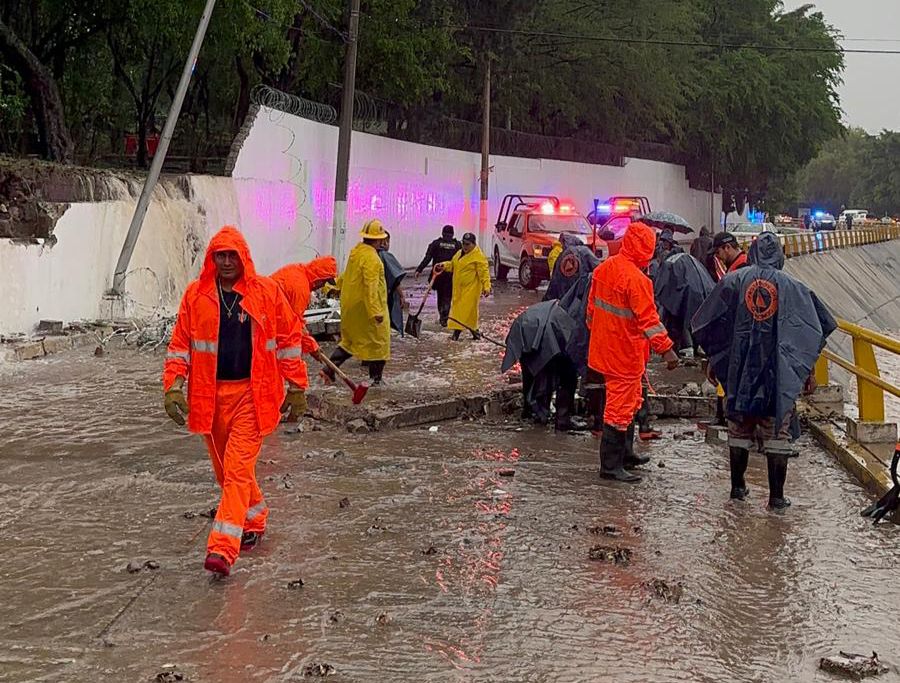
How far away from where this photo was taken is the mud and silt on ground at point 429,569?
4.87 m

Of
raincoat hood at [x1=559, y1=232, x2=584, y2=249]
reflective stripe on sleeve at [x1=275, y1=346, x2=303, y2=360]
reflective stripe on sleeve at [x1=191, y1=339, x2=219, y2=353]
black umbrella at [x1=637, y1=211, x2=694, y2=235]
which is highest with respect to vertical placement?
black umbrella at [x1=637, y1=211, x2=694, y2=235]

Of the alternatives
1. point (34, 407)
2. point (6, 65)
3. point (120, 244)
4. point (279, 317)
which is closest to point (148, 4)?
point (6, 65)

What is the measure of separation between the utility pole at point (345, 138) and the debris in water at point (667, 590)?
59.5 ft

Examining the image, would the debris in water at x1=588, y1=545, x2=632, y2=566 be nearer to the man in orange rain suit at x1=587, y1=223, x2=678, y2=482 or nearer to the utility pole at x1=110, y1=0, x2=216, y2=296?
the man in orange rain suit at x1=587, y1=223, x2=678, y2=482

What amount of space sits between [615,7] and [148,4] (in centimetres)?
→ 2538

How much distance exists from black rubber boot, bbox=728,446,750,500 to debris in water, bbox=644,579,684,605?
200cm

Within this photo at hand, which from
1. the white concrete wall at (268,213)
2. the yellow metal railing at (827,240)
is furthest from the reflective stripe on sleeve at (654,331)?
the yellow metal railing at (827,240)

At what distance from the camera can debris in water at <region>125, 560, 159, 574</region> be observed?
5.84 metres

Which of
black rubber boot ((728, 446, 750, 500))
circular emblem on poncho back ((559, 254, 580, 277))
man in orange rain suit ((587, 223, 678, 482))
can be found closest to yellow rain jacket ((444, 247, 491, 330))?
circular emblem on poncho back ((559, 254, 580, 277))

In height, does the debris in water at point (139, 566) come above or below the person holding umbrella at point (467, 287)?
below

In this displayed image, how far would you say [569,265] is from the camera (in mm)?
11219

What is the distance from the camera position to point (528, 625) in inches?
208

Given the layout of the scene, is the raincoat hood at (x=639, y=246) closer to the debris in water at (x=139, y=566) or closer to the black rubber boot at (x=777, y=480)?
the black rubber boot at (x=777, y=480)

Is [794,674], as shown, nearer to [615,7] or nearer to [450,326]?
[450,326]
